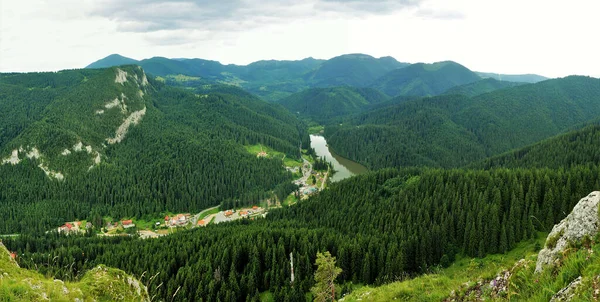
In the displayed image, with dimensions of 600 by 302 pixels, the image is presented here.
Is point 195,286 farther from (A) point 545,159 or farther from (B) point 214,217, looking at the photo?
(A) point 545,159

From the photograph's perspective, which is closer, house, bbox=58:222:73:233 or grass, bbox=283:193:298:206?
house, bbox=58:222:73:233

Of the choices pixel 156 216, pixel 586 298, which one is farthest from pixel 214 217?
pixel 586 298

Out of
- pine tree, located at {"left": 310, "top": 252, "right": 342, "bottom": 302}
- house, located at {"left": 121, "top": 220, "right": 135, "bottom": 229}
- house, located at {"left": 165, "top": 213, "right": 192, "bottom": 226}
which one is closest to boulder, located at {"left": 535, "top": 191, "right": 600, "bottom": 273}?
pine tree, located at {"left": 310, "top": 252, "right": 342, "bottom": 302}

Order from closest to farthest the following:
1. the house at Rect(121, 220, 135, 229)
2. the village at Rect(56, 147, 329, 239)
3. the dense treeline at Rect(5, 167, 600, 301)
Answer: the dense treeline at Rect(5, 167, 600, 301) → the village at Rect(56, 147, 329, 239) → the house at Rect(121, 220, 135, 229)

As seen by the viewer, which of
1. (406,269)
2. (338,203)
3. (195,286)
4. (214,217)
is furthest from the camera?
(214,217)

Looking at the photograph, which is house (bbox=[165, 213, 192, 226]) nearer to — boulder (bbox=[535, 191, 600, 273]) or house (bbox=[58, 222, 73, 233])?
house (bbox=[58, 222, 73, 233])

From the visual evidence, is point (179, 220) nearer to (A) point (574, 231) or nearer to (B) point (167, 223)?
(B) point (167, 223)
